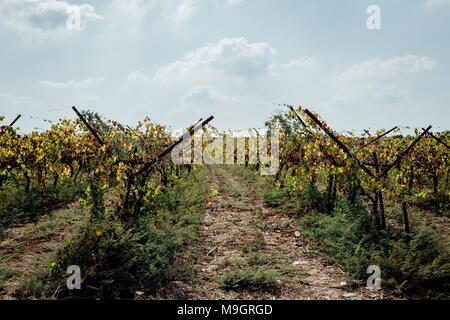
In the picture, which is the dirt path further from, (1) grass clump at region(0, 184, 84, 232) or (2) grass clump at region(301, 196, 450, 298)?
(1) grass clump at region(0, 184, 84, 232)

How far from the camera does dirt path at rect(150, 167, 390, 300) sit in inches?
163

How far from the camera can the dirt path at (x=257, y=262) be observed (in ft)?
13.6

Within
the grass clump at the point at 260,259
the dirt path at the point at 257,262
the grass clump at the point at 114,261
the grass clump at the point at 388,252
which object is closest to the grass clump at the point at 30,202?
the grass clump at the point at 114,261

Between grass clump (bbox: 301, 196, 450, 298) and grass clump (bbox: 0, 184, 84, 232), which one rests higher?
grass clump (bbox: 0, 184, 84, 232)

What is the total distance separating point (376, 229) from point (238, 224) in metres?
3.39

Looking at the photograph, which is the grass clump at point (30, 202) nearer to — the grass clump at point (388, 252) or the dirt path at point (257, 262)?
the dirt path at point (257, 262)

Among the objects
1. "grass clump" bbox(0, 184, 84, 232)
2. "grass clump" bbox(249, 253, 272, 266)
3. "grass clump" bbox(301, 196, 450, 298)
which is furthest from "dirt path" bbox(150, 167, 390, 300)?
"grass clump" bbox(0, 184, 84, 232)

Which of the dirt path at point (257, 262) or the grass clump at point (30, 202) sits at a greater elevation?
the grass clump at point (30, 202)

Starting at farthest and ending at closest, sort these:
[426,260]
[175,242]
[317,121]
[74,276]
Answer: [317,121], [175,242], [426,260], [74,276]

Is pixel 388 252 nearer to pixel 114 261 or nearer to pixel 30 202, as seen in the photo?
Result: pixel 114 261
